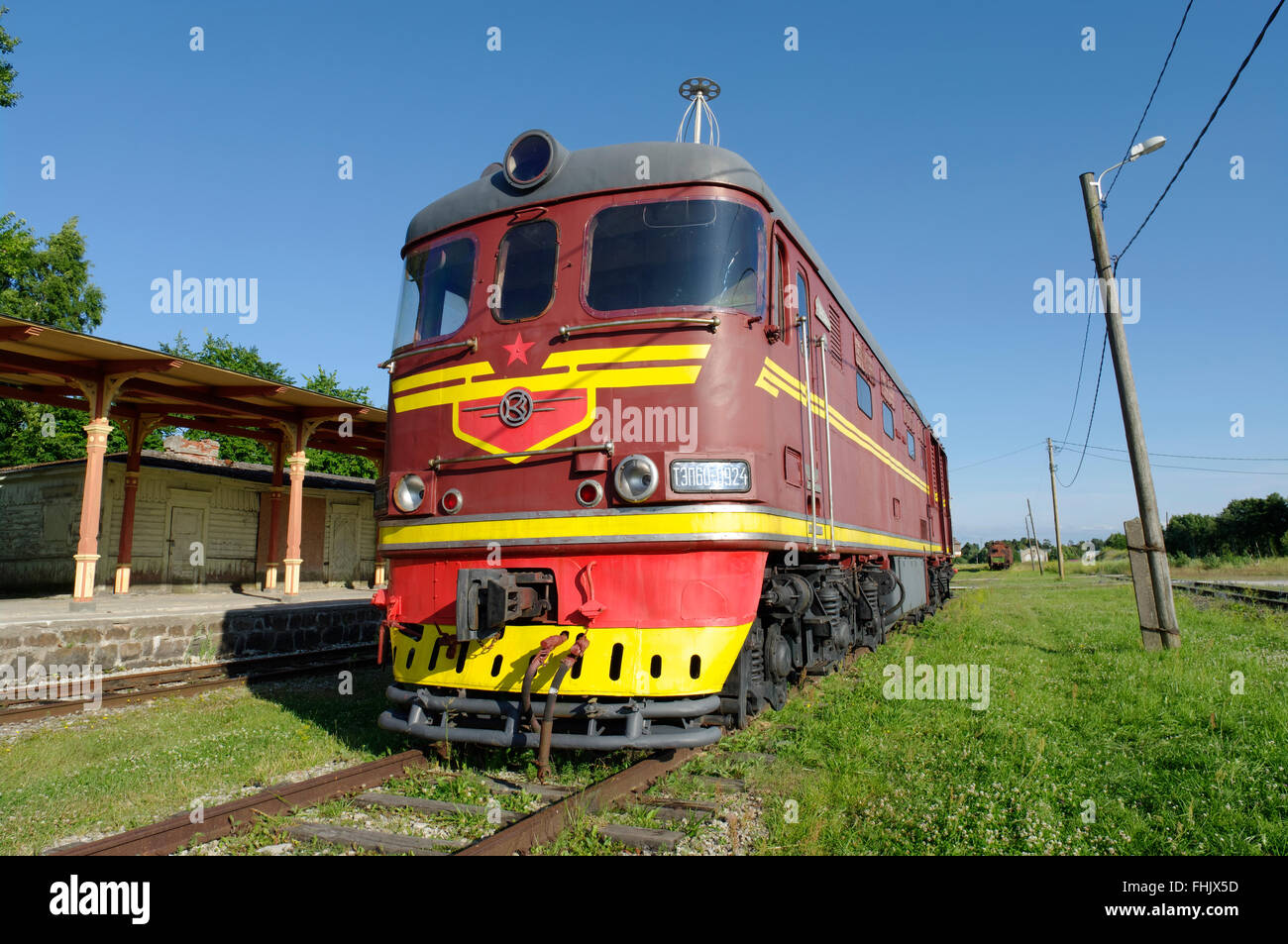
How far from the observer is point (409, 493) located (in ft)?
17.7

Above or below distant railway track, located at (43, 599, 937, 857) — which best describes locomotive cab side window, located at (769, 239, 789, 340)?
above

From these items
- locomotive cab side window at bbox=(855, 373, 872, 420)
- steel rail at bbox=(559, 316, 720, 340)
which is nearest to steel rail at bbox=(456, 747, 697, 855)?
steel rail at bbox=(559, 316, 720, 340)

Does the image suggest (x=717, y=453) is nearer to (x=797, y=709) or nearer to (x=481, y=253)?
(x=481, y=253)

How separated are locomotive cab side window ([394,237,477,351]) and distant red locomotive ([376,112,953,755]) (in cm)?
2

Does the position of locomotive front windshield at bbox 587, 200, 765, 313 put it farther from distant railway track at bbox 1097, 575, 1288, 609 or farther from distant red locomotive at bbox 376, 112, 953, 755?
distant railway track at bbox 1097, 575, 1288, 609

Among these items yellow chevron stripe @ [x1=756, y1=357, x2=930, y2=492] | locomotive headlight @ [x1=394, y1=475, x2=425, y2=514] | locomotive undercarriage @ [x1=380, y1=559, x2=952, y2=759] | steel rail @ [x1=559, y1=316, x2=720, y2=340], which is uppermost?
steel rail @ [x1=559, y1=316, x2=720, y2=340]

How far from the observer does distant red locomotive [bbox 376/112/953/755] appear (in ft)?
14.9

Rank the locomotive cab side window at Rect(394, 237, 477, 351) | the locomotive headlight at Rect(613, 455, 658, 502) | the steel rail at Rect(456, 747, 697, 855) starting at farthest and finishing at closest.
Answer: the locomotive cab side window at Rect(394, 237, 477, 351), the locomotive headlight at Rect(613, 455, 658, 502), the steel rail at Rect(456, 747, 697, 855)

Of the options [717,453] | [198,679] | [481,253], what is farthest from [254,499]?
[717,453]

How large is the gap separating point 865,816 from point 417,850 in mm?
2174

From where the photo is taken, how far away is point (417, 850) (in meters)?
3.50

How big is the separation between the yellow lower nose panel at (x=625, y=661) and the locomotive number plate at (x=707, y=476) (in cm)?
81

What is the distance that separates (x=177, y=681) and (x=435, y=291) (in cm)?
697

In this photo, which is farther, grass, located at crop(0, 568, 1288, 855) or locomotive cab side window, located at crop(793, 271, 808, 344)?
locomotive cab side window, located at crop(793, 271, 808, 344)
